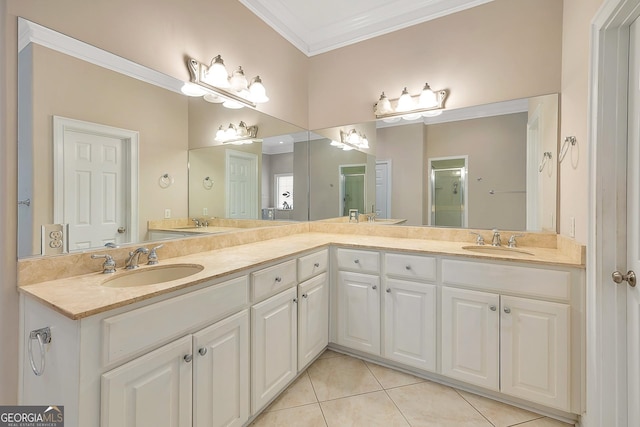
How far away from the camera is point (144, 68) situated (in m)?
1.56

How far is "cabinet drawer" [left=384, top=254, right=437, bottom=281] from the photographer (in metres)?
1.84

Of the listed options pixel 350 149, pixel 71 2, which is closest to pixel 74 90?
pixel 71 2

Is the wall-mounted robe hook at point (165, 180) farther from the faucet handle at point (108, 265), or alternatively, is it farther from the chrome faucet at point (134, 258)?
the faucet handle at point (108, 265)

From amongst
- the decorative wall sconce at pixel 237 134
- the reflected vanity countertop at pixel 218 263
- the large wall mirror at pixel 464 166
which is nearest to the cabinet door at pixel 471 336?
the reflected vanity countertop at pixel 218 263

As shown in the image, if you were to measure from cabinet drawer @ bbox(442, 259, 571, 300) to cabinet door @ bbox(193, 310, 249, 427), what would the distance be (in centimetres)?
126

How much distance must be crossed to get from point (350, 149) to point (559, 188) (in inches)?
64.3

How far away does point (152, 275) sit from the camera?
1450 millimetres

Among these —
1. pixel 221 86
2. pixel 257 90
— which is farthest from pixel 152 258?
pixel 257 90

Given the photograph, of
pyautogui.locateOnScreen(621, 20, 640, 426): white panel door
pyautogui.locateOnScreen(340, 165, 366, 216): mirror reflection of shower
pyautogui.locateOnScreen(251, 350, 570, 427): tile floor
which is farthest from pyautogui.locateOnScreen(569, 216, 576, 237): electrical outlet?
pyautogui.locateOnScreen(340, 165, 366, 216): mirror reflection of shower

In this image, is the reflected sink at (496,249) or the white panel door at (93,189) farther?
the reflected sink at (496,249)

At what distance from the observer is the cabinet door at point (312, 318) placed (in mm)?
1859

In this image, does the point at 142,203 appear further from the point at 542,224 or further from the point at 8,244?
the point at 542,224

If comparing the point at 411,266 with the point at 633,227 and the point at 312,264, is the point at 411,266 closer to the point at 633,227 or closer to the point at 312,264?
the point at 312,264

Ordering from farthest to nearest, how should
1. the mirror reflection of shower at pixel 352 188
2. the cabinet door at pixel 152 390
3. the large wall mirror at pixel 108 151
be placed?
the mirror reflection of shower at pixel 352 188 → the large wall mirror at pixel 108 151 → the cabinet door at pixel 152 390
